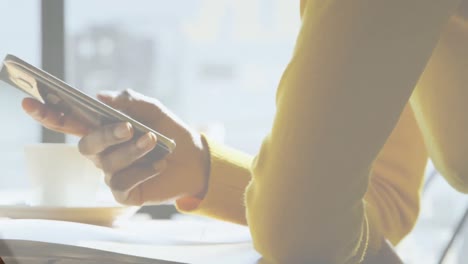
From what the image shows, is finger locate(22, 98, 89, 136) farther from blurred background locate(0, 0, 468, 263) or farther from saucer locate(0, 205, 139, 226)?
blurred background locate(0, 0, 468, 263)

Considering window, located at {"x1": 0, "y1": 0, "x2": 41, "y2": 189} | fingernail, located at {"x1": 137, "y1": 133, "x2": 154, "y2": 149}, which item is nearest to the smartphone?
fingernail, located at {"x1": 137, "y1": 133, "x2": 154, "y2": 149}

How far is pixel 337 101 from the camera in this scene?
270mm

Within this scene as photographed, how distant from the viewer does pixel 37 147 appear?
19.8 inches

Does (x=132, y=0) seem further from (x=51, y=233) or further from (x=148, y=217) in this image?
(x=51, y=233)

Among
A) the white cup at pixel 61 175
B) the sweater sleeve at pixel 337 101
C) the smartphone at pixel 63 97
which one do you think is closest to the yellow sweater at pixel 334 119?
the sweater sleeve at pixel 337 101

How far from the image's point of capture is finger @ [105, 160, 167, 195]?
443 mm

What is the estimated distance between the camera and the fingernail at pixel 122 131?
384 mm

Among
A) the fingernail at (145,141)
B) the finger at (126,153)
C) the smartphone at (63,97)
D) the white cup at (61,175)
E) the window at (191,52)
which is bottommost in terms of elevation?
the window at (191,52)

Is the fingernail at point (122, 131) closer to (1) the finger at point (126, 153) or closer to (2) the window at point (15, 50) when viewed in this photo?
(1) the finger at point (126, 153)

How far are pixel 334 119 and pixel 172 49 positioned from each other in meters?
0.70

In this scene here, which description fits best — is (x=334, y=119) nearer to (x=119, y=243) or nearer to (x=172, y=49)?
(x=119, y=243)

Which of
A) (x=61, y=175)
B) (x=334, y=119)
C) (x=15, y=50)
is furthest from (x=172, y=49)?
(x=334, y=119)

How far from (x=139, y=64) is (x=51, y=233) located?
61 cm

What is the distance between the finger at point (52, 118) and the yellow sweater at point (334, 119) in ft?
0.50
